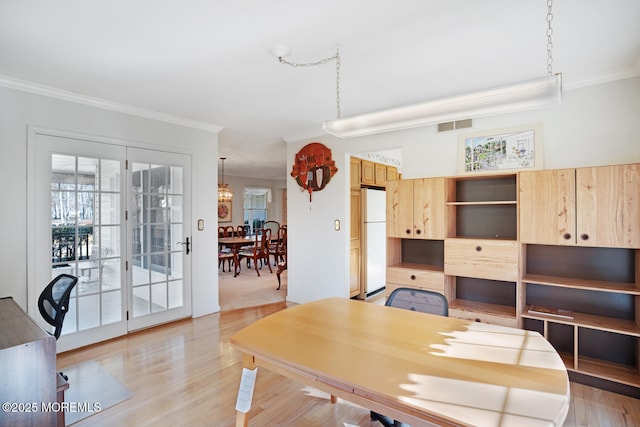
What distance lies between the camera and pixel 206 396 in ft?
7.89

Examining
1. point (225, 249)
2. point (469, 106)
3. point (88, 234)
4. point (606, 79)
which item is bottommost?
point (225, 249)

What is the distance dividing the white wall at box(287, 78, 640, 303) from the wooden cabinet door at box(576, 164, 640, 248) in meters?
0.44

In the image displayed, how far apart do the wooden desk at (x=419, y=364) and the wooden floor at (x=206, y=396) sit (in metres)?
0.71

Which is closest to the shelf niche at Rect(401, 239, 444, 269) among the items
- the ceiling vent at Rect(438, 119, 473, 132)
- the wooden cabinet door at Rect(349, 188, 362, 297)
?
the wooden cabinet door at Rect(349, 188, 362, 297)

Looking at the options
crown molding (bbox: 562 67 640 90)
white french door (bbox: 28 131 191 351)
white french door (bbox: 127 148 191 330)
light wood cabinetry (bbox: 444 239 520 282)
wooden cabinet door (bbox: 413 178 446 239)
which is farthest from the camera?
white french door (bbox: 127 148 191 330)

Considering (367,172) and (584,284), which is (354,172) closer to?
(367,172)

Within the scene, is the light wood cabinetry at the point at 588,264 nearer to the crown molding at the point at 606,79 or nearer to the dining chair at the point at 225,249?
the crown molding at the point at 606,79

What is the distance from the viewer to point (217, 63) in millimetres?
2482

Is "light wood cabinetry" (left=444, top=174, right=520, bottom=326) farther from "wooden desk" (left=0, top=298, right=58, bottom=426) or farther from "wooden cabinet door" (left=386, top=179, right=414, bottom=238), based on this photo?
"wooden desk" (left=0, top=298, right=58, bottom=426)

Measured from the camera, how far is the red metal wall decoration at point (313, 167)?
4.47 metres

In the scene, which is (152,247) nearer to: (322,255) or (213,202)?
(213,202)

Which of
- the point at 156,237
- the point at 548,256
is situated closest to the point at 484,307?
the point at 548,256

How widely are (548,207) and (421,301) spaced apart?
1343 mm

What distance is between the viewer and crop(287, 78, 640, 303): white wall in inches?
105
